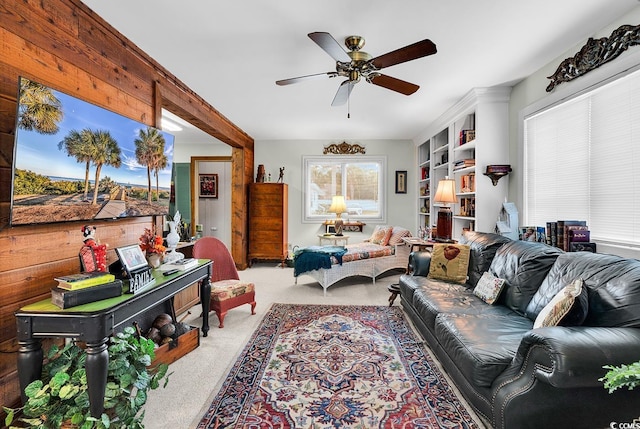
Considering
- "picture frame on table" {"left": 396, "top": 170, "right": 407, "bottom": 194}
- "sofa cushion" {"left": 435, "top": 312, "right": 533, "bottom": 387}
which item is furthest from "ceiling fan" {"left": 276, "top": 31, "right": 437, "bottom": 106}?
"picture frame on table" {"left": 396, "top": 170, "right": 407, "bottom": 194}

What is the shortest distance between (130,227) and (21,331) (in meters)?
1.18

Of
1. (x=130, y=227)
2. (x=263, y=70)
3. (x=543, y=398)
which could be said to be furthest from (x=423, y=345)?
(x=263, y=70)

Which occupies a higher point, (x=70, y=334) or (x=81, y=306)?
(x=81, y=306)

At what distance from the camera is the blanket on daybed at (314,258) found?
4414 millimetres

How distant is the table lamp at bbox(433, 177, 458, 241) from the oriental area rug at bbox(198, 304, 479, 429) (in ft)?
5.25

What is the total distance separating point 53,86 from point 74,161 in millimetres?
446

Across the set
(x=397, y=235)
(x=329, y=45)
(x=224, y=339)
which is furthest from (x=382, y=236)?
(x=329, y=45)

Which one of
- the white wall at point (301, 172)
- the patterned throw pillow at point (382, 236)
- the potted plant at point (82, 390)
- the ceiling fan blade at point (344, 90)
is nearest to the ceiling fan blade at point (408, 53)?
the ceiling fan blade at point (344, 90)

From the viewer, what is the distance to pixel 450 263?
3.31m

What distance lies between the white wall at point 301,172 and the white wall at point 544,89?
2888mm

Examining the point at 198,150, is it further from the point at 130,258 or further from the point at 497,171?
the point at 497,171

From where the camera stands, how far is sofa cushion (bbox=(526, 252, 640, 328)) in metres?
1.63

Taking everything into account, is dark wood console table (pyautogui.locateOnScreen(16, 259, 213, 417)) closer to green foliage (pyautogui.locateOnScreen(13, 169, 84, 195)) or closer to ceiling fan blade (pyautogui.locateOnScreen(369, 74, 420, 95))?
green foliage (pyautogui.locateOnScreen(13, 169, 84, 195))

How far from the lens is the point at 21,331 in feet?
5.01
